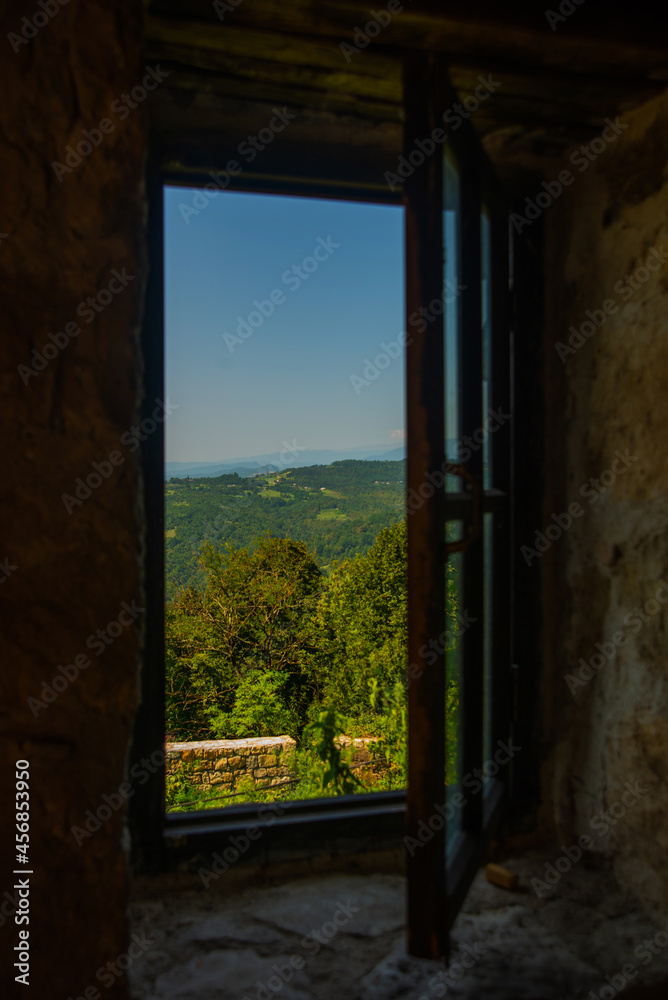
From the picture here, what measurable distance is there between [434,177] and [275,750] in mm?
6473

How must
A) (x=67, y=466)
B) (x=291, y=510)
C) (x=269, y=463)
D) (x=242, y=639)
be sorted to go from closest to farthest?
(x=67, y=466), (x=269, y=463), (x=242, y=639), (x=291, y=510)

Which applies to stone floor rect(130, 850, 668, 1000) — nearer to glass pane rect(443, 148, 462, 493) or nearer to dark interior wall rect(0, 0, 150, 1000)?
dark interior wall rect(0, 0, 150, 1000)

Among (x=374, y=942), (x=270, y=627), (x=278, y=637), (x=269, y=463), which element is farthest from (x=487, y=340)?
(x=278, y=637)

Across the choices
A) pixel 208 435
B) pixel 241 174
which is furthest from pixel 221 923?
pixel 208 435

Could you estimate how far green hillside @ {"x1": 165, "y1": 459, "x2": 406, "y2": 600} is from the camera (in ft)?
27.2

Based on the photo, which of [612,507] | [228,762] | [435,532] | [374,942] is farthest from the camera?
[228,762]

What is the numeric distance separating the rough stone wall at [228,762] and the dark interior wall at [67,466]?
5062 millimetres

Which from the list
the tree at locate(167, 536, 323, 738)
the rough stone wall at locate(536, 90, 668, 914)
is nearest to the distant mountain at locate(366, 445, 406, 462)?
the rough stone wall at locate(536, 90, 668, 914)

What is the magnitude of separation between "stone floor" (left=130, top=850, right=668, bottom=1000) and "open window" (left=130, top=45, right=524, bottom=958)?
0.11 meters

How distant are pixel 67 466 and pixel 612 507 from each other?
48.7 inches

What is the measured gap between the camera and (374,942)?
1310 millimetres

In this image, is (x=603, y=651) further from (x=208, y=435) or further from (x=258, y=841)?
(x=208, y=435)

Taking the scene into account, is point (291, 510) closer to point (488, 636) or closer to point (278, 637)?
point (278, 637)

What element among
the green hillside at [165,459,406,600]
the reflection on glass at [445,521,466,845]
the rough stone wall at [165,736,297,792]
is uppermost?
the green hillside at [165,459,406,600]
